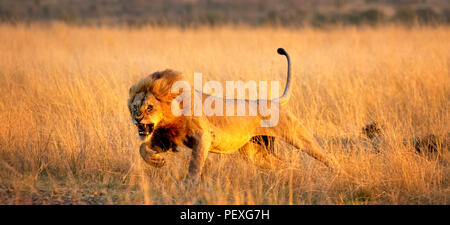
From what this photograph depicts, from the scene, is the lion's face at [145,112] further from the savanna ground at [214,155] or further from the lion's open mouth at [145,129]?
the savanna ground at [214,155]

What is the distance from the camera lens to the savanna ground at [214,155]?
4.66 meters

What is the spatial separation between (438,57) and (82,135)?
6.41 meters

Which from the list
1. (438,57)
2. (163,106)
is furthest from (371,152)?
(438,57)

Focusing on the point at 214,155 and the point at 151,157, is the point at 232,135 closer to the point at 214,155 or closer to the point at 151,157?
the point at 151,157

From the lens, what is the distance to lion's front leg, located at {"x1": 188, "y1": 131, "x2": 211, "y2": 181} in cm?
435

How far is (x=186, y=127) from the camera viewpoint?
444 cm

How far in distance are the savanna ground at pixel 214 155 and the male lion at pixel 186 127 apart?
28cm

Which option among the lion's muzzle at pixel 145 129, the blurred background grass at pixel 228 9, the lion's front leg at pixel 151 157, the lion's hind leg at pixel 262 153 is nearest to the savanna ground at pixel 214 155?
Result: the lion's hind leg at pixel 262 153

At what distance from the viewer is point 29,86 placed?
7906mm

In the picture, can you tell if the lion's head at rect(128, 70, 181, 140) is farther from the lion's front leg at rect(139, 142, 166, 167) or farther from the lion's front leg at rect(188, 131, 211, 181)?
the lion's front leg at rect(188, 131, 211, 181)

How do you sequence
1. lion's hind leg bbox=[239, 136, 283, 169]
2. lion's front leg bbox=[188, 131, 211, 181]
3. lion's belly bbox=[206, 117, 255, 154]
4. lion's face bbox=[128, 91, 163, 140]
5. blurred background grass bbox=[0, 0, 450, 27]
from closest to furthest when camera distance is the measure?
1. lion's face bbox=[128, 91, 163, 140]
2. lion's front leg bbox=[188, 131, 211, 181]
3. lion's belly bbox=[206, 117, 255, 154]
4. lion's hind leg bbox=[239, 136, 283, 169]
5. blurred background grass bbox=[0, 0, 450, 27]

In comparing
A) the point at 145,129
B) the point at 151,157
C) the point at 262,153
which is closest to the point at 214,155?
the point at 262,153

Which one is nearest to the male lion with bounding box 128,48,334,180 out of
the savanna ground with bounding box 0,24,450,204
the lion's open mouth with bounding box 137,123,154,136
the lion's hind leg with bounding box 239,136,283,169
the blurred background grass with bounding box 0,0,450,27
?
the lion's open mouth with bounding box 137,123,154,136
